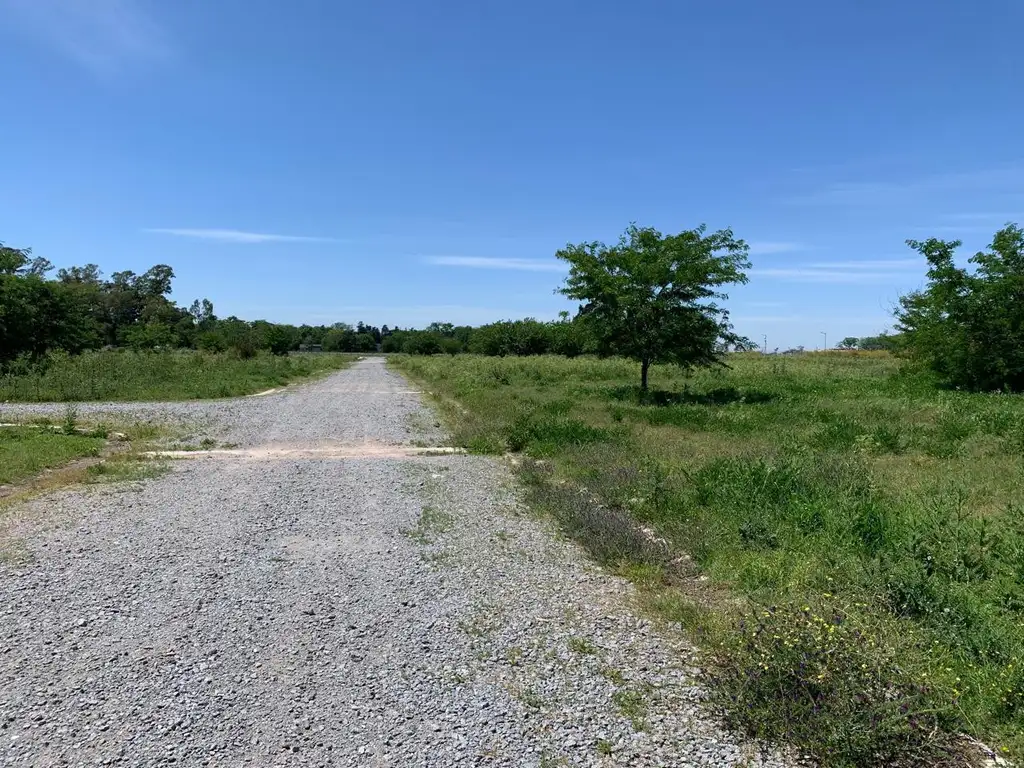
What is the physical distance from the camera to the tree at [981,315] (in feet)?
66.2

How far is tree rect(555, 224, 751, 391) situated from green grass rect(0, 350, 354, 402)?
14.6 meters

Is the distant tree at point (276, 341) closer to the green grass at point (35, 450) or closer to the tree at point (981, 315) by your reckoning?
the green grass at point (35, 450)

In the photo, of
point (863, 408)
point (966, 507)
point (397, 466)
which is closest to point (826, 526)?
point (966, 507)

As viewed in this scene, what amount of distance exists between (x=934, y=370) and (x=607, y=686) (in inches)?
976

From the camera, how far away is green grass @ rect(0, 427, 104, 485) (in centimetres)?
1002

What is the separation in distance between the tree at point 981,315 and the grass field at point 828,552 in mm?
6865

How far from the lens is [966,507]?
7465mm

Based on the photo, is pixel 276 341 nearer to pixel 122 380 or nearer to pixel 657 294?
pixel 122 380

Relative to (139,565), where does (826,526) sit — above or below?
above

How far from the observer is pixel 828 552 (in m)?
5.84

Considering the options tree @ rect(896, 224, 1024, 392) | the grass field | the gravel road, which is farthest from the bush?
tree @ rect(896, 224, 1024, 392)

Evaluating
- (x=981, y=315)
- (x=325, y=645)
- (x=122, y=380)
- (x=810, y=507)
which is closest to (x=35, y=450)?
(x=325, y=645)

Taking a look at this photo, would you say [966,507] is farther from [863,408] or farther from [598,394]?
[598,394]

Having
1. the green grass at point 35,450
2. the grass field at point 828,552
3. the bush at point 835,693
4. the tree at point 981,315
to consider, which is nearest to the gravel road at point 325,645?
the bush at point 835,693
